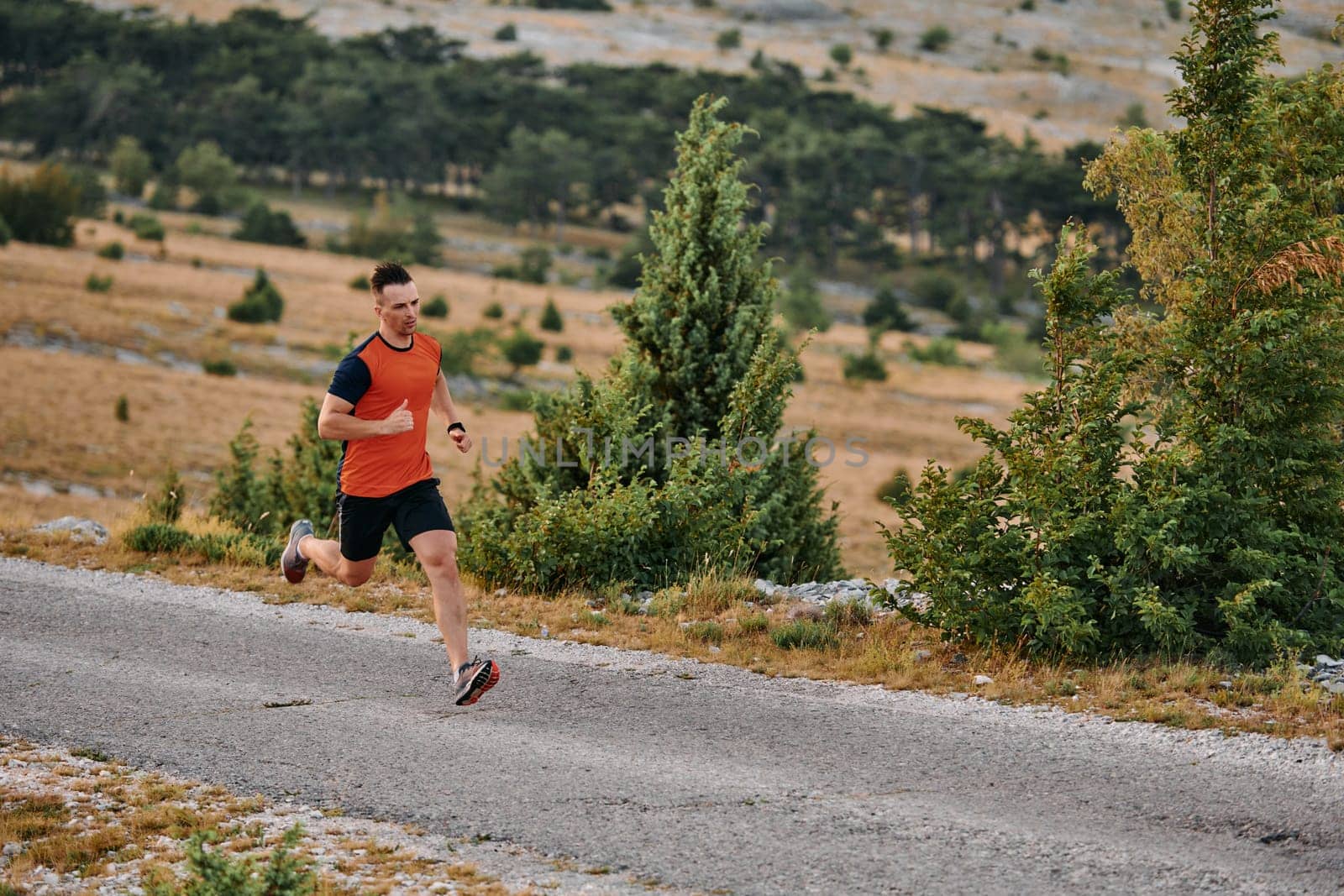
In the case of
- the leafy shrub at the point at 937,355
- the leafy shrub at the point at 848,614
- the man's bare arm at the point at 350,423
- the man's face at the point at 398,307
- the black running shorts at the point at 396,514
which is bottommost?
the leafy shrub at the point at 937,355

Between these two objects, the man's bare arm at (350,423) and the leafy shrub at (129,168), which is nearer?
the man's bare arm at (350,423)

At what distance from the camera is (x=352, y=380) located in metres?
6.98

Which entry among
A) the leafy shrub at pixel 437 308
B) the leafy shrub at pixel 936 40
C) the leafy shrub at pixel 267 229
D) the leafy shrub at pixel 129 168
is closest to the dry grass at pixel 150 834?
the leafy shrub at pixel 437 308

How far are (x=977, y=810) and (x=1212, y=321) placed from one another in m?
4.46

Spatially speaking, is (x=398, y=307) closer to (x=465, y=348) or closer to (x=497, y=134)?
(x=465, y=348)

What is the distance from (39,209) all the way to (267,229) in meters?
16.0

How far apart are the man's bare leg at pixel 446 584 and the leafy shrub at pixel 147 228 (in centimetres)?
6520

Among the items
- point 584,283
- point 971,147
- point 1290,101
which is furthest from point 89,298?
point 971,147

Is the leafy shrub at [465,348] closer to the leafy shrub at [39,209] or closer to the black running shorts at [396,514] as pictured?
the leafy shrub at [39,209]

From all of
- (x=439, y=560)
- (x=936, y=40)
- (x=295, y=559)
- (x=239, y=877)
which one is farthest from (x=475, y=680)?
(x=936, y=40)

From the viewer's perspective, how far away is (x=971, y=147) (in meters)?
92.8

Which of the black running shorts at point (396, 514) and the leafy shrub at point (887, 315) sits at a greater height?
the black running shorts at point (396, 514)

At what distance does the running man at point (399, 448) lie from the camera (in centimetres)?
702

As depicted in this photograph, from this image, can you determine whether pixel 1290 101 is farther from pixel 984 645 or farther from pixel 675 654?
pixel 675 654
